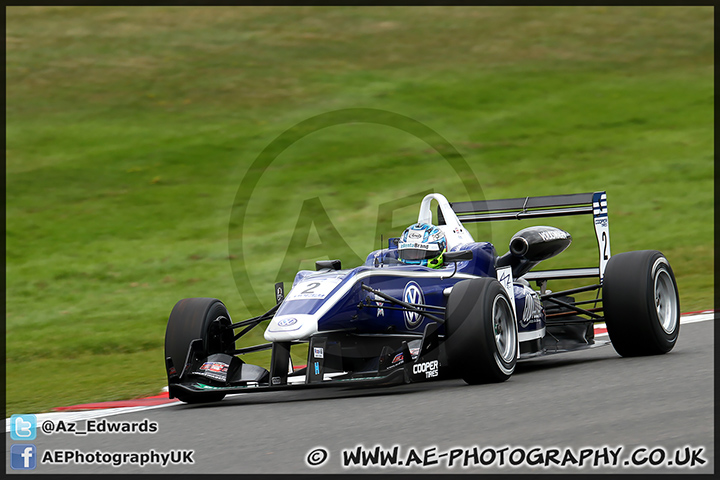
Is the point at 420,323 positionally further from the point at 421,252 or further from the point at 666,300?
the point at 666,300

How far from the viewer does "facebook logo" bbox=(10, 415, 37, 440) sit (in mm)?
6828

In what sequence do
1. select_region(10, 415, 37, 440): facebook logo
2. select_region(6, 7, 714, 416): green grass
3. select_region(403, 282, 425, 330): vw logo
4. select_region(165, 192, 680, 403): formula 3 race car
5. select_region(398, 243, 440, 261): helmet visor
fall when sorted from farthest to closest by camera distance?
select_region(6, 7, 714, 416): green grass
select_region(398, 243, 440, 261): helmet visor
select_region(403, 282, 425, 330): vw logo
select_region(165, 192, 680, 403): formula 3 race car
select_region(10, 415, 37, 440): facebook logo

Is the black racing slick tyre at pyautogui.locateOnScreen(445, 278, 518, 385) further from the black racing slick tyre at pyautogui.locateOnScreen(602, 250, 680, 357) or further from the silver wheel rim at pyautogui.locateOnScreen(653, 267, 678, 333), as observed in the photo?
the silver wheel rim at pyautogui.locateOnScreen(653, 267, 678, 333)

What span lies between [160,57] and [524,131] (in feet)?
49.3

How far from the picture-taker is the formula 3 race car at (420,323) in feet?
24.3

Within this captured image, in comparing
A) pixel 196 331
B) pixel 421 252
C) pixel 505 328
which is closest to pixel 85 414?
pixel 196 331

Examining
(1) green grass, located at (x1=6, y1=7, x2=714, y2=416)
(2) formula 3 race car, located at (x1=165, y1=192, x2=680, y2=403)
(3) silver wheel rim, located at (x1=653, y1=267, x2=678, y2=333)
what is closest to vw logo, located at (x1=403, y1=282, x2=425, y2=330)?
A: (2) formula 3 race car, located at (x1=165, y1=192, x2=680, y2=403)

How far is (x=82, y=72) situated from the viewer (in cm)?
3381

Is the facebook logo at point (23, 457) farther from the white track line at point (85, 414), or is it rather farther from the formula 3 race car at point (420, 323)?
the formula 3 race car at point (420, 323)

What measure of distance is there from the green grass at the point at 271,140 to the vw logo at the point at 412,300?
2.89 metres

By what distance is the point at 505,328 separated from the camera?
26.1 ft

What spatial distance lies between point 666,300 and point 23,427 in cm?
588

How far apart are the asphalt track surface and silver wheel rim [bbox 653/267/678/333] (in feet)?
1.81

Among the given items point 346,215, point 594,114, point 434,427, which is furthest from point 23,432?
A: point 594,114
